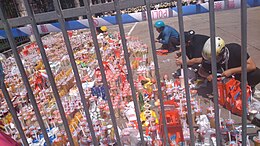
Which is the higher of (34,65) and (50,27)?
(50,27)

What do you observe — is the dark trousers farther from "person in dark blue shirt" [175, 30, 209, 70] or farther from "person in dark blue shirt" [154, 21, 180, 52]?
"person in dark blue shirt" [175, 30, 209, 70]

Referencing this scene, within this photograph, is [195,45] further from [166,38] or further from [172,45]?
[172,45]

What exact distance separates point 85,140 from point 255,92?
2835mm

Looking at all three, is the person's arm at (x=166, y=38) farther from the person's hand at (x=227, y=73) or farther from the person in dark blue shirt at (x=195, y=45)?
the person's hand at (x=227, y=73)

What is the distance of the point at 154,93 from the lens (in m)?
4.12

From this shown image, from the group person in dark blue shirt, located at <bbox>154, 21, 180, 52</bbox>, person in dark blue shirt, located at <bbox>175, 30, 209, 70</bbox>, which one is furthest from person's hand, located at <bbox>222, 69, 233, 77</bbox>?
person in dark blue shirt, located at <bbox>154, 21, 180, 52</bbox>

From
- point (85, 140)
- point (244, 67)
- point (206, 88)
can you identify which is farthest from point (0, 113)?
point (244, 67)

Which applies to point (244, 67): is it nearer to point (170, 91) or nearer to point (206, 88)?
point (170, 91)

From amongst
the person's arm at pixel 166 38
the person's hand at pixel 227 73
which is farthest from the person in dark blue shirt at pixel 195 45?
the person's arm at pixel 166 38

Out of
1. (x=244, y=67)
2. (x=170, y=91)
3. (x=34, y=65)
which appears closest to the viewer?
(x=244, y=67)

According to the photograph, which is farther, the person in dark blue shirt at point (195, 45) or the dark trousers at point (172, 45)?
A: the dark trousers at point (172, 45)

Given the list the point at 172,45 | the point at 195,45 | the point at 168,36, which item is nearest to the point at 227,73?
the point at 195,45

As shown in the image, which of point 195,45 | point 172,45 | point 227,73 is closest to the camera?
point 227,73

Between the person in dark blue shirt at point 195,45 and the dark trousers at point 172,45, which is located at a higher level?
the person in dark blue shirt at point 195,45
